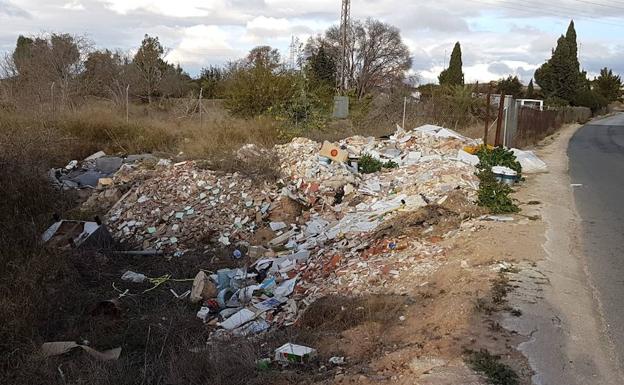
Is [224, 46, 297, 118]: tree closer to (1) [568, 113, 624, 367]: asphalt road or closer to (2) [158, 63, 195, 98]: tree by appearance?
(1) [568, 113, 624, 367]: asphalt road

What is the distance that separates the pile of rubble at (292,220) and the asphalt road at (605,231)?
5.77 feet

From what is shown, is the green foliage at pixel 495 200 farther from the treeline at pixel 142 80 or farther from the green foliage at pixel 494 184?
the treeline at pixel 142 80

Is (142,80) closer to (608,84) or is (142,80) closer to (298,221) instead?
(298,221)

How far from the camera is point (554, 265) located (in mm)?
6211

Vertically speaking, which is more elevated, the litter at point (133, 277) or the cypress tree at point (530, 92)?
the cypress tree at point (530, 92)

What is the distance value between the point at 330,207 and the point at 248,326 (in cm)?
464

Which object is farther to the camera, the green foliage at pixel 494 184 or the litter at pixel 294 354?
the green foliage at pixel 494 184

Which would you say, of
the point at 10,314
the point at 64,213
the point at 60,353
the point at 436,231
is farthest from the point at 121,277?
the point at 436,231

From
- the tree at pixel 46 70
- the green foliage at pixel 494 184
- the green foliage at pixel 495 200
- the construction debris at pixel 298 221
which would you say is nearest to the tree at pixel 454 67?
the tree at pixel 46 70

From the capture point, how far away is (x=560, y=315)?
4.85 m

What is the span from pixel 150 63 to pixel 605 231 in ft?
108

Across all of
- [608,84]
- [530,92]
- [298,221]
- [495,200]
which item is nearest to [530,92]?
[530,92]

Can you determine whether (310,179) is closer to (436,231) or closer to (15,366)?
(436,231)

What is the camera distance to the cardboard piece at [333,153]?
12391 millimetres
